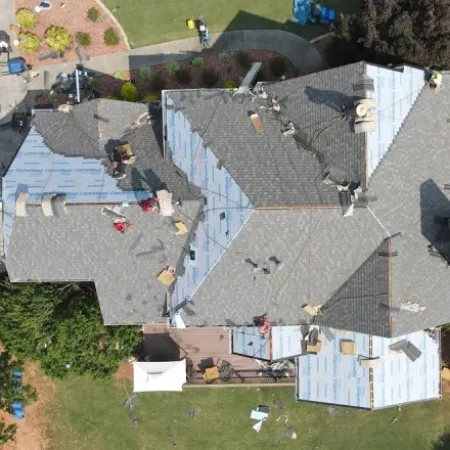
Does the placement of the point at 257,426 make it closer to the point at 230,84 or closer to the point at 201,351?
the point at 201,351

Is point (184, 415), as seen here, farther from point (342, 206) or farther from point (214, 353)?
point (342, 206)

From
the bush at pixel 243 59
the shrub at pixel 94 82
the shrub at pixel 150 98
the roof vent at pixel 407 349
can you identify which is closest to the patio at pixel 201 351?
the roof vent at pixel 407 349

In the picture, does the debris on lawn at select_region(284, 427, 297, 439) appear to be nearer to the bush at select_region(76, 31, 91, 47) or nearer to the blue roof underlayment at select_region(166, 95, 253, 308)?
the blue roof underlayment at select_region(166, 95, 253, 308)

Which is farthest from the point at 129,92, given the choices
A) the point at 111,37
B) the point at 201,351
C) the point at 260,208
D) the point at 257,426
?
the point at 257,426

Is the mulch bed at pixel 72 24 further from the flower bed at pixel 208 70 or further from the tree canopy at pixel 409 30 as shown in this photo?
the tree canopy at pixel 409 30

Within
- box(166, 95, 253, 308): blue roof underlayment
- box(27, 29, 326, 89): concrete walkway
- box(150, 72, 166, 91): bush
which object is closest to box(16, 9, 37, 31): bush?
box(27, 29, 326, 89): concrete walkway

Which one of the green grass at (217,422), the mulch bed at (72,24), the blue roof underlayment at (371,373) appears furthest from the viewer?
the mulch bed at (72,24)

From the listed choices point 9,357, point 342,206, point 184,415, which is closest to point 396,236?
point 342,206
